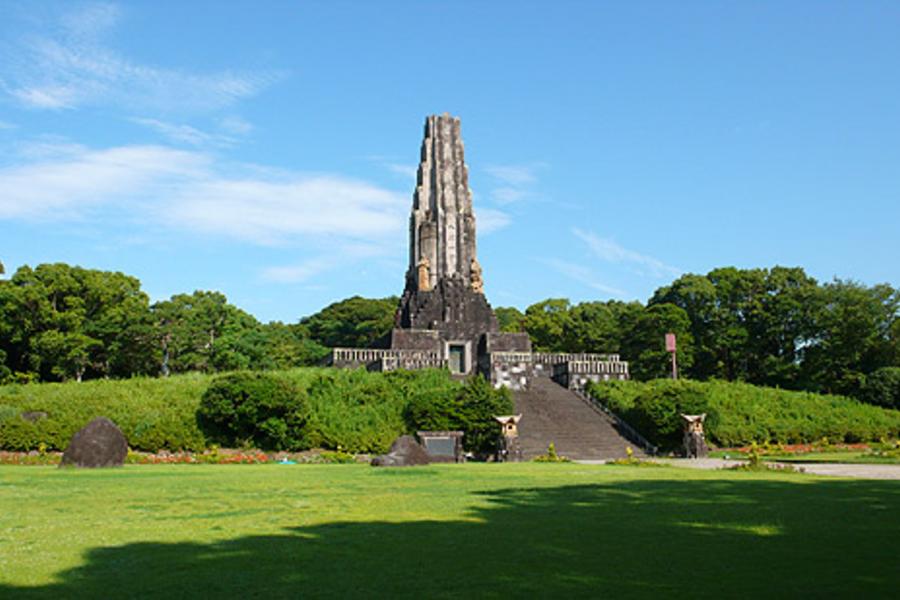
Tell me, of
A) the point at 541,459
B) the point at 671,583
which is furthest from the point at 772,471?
→ the point at 671,583

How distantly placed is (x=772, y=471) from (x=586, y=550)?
12.5 meters

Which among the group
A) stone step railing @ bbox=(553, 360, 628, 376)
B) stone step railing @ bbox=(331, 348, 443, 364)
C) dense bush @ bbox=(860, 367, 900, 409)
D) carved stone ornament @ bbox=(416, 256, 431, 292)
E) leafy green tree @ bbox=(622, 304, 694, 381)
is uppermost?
carved stone ornament @ bbox=(416, 256, 431, 292)

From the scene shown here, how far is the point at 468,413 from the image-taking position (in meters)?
29.8

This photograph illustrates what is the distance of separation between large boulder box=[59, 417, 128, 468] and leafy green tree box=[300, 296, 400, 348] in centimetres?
5454

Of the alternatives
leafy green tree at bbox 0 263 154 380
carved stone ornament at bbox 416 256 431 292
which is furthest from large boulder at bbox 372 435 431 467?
leafy green tree at bbox 0 263 154 380

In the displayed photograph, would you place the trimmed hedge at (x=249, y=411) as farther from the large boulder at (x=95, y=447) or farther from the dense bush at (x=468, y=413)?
the large boulder at (x=95, y=447)

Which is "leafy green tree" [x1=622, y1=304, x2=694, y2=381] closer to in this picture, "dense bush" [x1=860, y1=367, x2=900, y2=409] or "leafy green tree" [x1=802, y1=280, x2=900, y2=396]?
"leafy green tree" [x1=802, y1=280, x2=900, y2=396]

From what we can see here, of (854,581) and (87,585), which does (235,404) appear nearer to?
(87,585)

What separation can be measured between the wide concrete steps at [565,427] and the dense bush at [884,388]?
17.4m

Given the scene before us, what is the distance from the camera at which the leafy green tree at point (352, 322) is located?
75.9 meters

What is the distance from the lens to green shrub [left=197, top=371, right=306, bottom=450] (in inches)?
1107

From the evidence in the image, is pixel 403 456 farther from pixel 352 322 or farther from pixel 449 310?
pixel 352 322

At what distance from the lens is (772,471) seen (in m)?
17.4

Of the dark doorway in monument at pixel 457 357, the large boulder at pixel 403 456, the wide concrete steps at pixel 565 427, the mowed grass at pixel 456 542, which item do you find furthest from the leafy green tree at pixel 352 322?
the mowed grass at pixel 456 542
